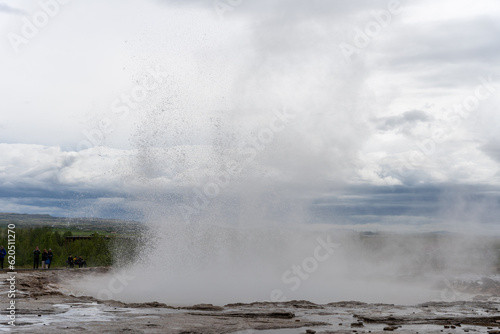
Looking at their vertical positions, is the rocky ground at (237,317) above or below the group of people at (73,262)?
below

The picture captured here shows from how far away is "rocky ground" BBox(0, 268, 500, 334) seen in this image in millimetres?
16641

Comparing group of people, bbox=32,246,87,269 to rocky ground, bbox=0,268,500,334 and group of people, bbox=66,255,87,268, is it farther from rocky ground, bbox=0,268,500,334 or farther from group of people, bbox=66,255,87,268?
rocky ground, bbox=0,268,500,334

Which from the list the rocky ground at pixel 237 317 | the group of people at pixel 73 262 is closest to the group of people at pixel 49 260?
the group of people at pixel 73 262

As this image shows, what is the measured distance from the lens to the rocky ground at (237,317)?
1664 cm

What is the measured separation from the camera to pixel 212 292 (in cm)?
2681

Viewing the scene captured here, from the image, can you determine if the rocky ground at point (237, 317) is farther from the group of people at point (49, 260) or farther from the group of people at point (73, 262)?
the group of people at point (73, 262)

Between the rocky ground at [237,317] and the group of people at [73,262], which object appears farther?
the group of people at [73,262]

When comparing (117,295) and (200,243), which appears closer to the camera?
(117,295)

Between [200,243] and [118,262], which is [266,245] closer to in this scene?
[200,243]

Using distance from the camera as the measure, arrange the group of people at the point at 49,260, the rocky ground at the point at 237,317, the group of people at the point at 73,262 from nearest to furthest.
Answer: the rocky ground at the point at 237,317
the group of people at the point at 49,260
the group of people at the point at 73,262

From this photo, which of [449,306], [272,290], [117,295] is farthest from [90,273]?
[449,306]

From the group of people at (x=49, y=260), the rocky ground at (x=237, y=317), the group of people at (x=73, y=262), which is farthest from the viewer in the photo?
the group of people at (x=73, y=262)

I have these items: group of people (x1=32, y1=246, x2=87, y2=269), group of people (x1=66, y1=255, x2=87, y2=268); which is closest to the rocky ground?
group of people (x1=32, y1=246, x2=87, y2=269)

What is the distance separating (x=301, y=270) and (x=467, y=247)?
2604 centimetres
